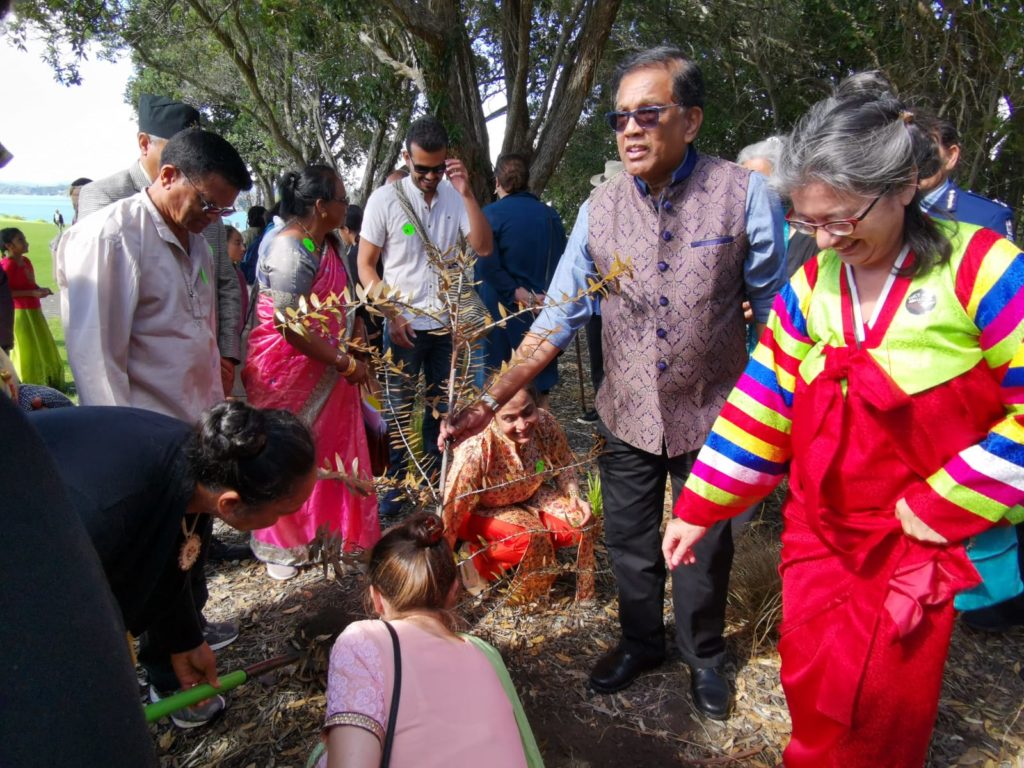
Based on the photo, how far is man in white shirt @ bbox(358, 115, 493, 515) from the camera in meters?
3.75

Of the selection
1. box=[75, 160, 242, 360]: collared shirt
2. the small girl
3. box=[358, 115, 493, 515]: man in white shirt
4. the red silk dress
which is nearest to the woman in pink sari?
box=[75, 160, 242, 360]: collared shirt

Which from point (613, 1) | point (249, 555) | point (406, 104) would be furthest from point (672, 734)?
point (406, 104)

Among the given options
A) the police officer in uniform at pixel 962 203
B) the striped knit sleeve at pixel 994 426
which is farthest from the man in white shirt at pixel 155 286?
the police officer in uniform at pixel 962 203

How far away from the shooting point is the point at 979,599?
1.61 m

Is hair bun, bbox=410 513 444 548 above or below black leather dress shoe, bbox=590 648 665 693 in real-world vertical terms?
above

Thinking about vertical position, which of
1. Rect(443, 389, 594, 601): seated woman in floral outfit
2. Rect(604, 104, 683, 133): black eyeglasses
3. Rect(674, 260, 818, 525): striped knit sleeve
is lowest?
Rect(443, 389, 594, 601): seated woman in floral outfit

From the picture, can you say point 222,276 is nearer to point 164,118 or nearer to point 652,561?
point 164,118

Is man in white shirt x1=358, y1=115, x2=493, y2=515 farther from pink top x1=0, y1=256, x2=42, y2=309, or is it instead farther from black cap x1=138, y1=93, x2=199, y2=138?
pink top x1=0, y1=256, x2=42, y2=309

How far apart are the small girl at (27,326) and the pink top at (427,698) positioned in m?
6.79

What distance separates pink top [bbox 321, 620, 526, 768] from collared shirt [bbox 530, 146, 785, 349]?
900mm

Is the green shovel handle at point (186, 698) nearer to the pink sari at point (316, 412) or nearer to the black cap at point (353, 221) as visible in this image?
the pink sari at point (316, 412)

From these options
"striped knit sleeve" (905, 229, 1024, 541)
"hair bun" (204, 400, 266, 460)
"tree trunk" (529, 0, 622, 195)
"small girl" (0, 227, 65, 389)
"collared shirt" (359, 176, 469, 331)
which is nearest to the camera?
"striped knit sleeve" (905, 229, 1024, 541)

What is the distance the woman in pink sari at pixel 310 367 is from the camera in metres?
2.90

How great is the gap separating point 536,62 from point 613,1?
5.24 m
